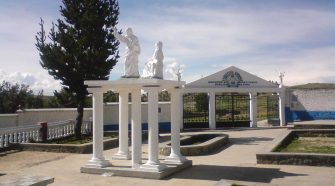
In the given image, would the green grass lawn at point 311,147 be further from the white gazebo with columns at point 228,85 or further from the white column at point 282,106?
the white column at point 282,106

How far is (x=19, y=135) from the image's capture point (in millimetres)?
18359

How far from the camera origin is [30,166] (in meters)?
13.9

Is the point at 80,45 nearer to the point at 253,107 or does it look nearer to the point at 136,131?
the point at 136,131

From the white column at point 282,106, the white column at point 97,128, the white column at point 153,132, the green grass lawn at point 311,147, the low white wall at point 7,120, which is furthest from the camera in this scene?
the white column at point 282,106

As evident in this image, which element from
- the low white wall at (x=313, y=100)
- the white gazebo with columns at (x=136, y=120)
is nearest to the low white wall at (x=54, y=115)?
the low white wall at (x=313, y=100)

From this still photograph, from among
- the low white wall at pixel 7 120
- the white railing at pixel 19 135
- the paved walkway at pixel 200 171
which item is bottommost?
the paved walkway at pixel 200 171

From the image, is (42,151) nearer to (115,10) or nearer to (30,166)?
(30,166)

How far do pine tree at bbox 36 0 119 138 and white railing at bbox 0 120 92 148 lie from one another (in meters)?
2.43

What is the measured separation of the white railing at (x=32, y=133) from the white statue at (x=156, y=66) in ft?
25.4

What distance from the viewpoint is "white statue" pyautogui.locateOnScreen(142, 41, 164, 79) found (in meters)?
12.7

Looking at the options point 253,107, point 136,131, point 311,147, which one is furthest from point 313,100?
point 136,131

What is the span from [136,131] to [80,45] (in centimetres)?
862

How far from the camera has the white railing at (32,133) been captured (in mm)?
17578

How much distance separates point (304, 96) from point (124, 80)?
2132 cm
